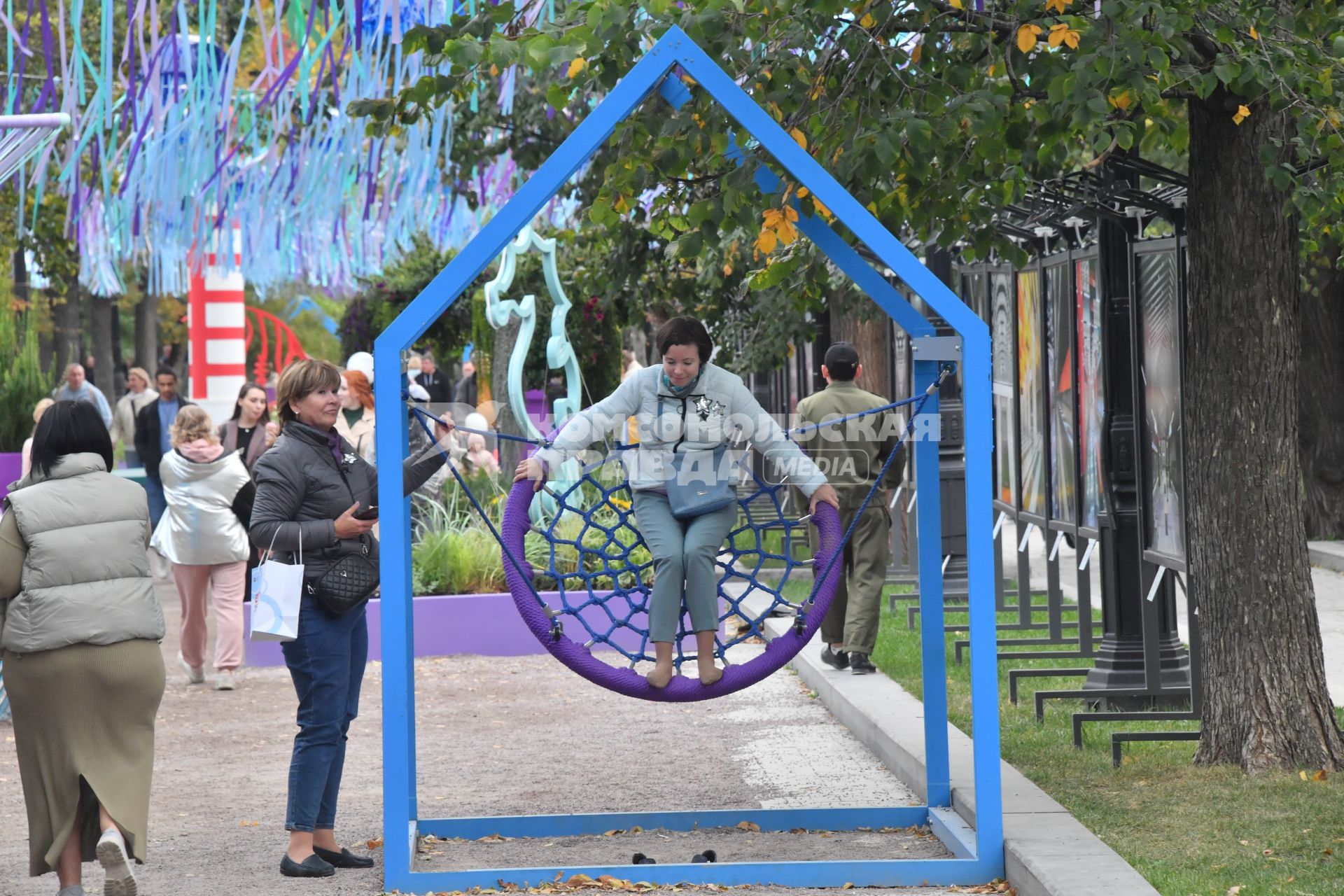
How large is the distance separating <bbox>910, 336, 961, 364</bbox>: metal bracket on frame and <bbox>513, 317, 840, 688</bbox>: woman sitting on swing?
610 mm

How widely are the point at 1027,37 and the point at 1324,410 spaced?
456 inches

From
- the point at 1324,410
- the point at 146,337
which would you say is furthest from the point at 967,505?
the point at 146,337

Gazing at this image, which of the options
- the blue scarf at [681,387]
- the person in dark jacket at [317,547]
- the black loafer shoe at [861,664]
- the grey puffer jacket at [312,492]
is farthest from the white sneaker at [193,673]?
the blue scarf at [681,387]

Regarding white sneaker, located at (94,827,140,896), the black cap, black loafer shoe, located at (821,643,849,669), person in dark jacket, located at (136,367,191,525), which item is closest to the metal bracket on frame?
white sneaker, located at (94,827,140,896)

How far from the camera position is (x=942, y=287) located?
218 inches

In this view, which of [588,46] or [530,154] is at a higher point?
[530,154]

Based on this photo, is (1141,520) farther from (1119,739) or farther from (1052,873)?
(1052,873)

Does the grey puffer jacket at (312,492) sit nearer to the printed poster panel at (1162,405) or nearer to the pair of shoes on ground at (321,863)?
the pair of shoes on ground at (321,863)

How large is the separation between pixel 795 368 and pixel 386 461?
13900 millimetres

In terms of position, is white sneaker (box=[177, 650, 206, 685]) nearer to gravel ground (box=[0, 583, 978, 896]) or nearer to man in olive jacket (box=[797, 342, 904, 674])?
gravel ground (box=[0, 583, 978, 896])

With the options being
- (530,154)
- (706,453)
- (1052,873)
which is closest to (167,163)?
(530,154)

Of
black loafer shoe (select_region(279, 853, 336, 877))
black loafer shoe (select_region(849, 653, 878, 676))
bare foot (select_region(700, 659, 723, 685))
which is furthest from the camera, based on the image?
black loafer shoe (select_region(849, 653, 878, 676))

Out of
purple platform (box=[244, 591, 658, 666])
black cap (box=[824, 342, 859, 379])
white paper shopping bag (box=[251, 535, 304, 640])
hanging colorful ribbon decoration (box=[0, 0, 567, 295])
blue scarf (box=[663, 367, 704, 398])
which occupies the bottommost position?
purple platform (box=[244, 591, 658, 666])

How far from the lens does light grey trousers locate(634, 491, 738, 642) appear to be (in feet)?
20.7
